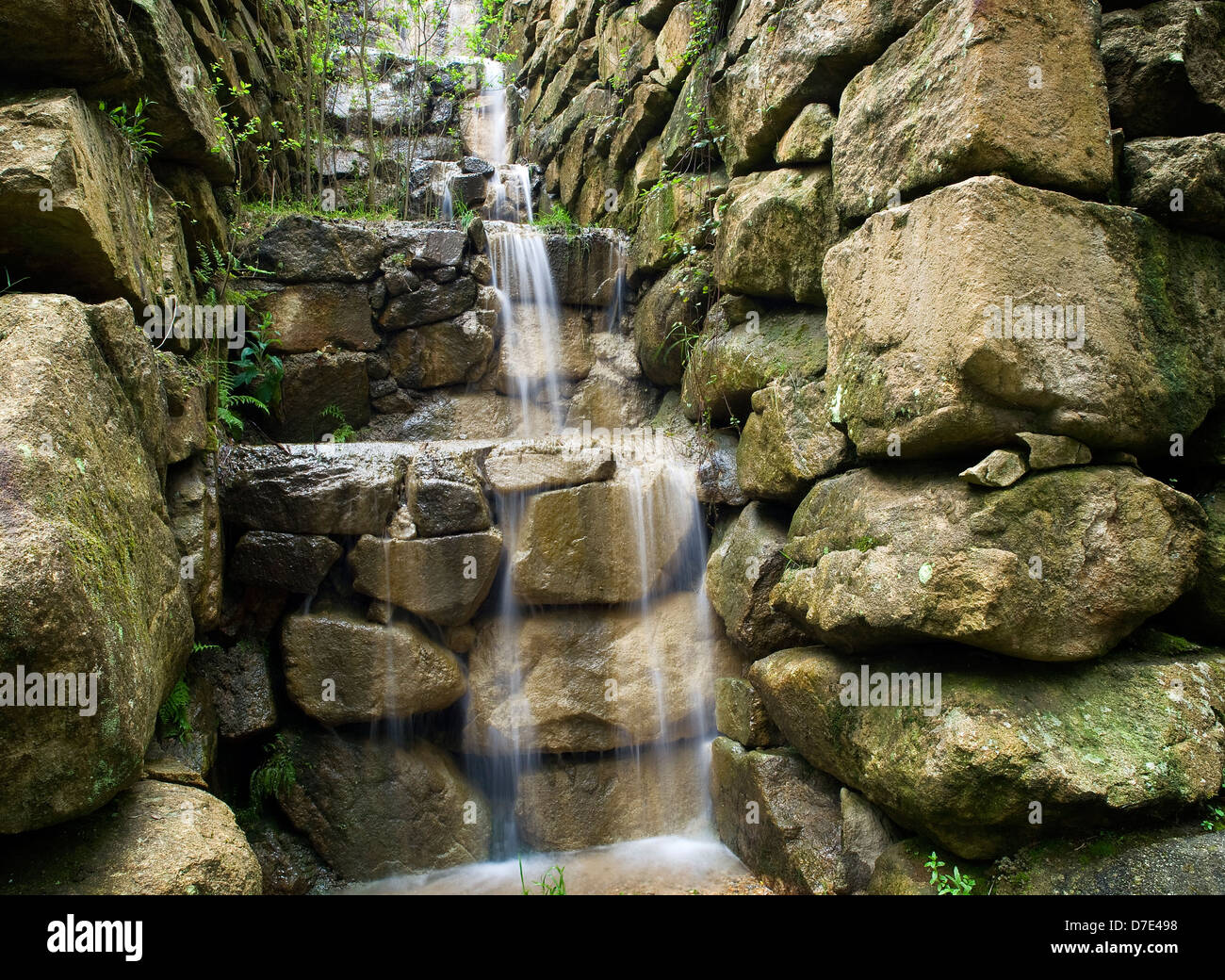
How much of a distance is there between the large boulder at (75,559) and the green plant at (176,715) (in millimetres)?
528

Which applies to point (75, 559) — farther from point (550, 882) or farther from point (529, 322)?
point (529, 322)

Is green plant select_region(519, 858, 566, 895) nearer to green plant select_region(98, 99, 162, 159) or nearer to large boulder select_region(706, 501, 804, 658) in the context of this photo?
large boulder select_region(706, 501, 804, 658)

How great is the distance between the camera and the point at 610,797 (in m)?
5.89

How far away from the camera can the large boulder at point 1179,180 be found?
12.5ft

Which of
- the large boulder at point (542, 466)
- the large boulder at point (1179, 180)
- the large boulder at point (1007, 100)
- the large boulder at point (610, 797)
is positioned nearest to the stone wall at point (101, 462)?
the large boulder at point (542, 466)

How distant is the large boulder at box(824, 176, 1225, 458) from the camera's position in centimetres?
355

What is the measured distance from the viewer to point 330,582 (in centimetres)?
570

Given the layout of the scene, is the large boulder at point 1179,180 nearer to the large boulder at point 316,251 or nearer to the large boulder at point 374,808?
the large boulder at point 374,808

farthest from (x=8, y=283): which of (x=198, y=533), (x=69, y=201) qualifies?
(x=198, y=533)

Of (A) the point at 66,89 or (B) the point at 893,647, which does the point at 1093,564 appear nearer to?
(B) the point at 893,647

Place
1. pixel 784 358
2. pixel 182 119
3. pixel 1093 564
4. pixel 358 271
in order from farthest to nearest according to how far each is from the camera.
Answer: pixel 358 271
pixel 784 358
pixel 182 119
pixel 1093 564

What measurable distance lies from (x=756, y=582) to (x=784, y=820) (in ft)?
5.11

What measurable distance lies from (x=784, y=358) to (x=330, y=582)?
12.5 ft

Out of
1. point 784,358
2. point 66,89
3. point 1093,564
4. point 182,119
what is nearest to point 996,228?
point 1093,564
